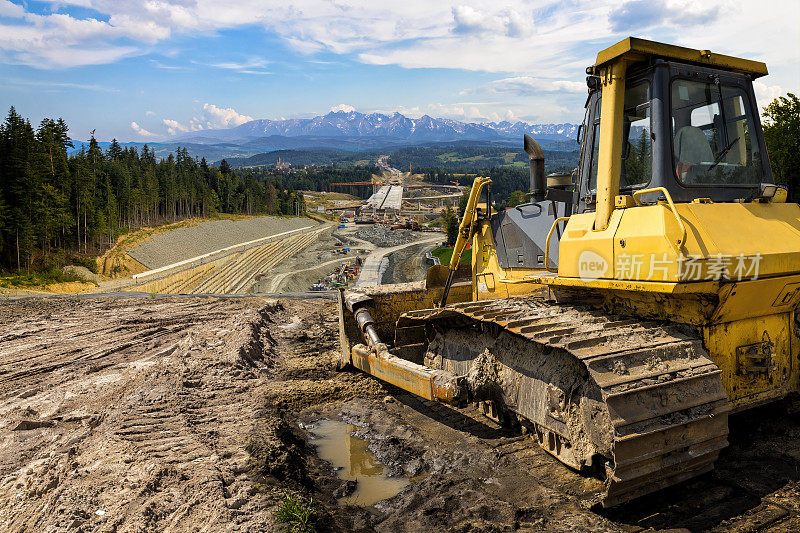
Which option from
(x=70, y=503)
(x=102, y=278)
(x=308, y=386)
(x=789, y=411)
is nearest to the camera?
(x=70, y=503)

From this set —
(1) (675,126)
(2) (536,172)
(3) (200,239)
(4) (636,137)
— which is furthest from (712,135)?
(3) (200,239)

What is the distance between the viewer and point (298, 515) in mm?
3795

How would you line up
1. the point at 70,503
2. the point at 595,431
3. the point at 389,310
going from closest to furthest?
the point at 595,431
the point at 70,503
the point at 389,310

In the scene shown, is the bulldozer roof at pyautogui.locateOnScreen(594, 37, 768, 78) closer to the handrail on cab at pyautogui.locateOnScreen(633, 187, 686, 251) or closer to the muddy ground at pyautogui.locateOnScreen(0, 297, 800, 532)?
the handrail on cab at pyautogui.locateOnScreen(633, 187, 686, 251)

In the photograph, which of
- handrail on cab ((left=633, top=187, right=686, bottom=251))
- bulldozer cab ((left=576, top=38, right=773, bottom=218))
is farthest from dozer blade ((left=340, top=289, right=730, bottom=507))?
bulldozer cab ((left=576, top=38, right=773, bottom=218))

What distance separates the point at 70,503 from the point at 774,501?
5.42 meters

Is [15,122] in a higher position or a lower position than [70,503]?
higher

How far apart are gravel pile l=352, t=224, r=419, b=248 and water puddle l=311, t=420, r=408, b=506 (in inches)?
2682

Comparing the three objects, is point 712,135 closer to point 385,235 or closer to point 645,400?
point 645,400

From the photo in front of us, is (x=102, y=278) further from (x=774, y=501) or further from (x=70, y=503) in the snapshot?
(x=774, y=501)

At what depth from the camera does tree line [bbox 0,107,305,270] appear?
109ft

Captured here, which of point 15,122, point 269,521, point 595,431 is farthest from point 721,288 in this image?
point 15,122

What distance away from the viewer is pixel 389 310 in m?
8.62

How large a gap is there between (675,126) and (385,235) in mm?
81937
